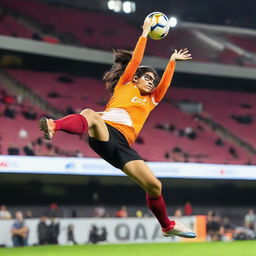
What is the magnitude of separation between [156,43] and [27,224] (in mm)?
15701

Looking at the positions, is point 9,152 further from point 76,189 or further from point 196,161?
point 196,161

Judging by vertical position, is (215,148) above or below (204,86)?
below

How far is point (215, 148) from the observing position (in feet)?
80.7

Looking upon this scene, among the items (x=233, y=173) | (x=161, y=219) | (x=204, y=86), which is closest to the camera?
(x=161, y=219)

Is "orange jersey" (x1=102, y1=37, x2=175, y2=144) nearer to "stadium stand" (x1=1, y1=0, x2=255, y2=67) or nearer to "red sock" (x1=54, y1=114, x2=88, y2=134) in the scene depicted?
"red sock" (x1=54, y1=114, x2=88, y2=134)

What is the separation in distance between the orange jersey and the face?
0.06m

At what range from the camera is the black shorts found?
5.99 meters

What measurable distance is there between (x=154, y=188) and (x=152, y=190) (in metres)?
0.04

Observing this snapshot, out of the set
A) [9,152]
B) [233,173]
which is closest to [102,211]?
[9,152]

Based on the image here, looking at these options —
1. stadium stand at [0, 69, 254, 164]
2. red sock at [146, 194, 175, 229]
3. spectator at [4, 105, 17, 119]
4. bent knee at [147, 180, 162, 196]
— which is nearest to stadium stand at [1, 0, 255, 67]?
stadium stand at [0, 69, 254, 164]

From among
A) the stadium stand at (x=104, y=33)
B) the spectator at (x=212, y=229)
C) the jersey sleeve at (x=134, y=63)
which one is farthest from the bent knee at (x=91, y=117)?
the stadium stand at (x=104, y=33)

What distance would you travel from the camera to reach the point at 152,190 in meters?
6.35

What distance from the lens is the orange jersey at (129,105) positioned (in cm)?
625

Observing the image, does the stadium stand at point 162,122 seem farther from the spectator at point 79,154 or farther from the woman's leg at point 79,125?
the woman's leg at point 79,125
